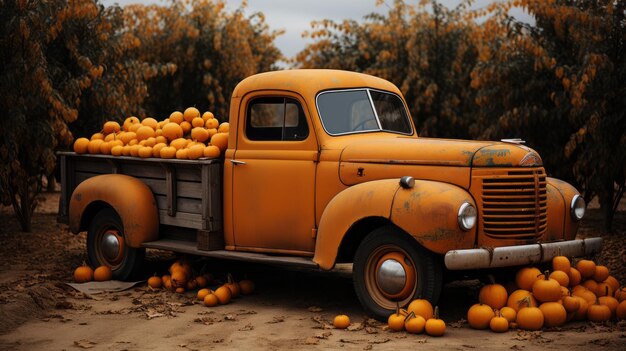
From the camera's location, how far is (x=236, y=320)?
23.4ft

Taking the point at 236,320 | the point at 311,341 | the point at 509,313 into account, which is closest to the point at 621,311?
the point at 509,313

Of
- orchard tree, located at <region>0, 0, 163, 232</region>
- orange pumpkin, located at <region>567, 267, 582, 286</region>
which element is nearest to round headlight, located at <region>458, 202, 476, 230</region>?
orange pumpkin, located at <region>567, 267, 582, 286</region>

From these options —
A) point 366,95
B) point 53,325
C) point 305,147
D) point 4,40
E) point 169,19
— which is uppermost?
point 169,19

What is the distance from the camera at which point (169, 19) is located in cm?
2289

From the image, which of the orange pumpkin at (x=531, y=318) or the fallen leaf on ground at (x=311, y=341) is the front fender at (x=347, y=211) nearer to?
the fallen leaf on ground at (x=311, y=341)

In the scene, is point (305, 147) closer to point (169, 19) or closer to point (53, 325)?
point (53, 325)

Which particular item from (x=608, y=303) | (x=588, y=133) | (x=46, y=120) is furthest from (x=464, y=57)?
(x=608, y=303)

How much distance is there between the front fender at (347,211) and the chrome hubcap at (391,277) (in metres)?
0.42

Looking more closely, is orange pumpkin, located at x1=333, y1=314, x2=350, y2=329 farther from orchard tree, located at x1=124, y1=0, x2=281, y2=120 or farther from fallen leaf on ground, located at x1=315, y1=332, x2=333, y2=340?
orchard tree, located at x1=124, y1=0, x2=281, y2=120

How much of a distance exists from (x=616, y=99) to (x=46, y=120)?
8272 mm

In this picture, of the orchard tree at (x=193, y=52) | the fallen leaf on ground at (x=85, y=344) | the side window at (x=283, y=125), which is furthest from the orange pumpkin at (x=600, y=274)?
the orchard tree at (x=193, y=52)

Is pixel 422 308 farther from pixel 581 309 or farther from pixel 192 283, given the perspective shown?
pixel 192 283

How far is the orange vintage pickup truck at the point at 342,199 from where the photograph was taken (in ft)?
21.9

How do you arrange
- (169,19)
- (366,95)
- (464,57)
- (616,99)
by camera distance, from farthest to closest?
(169,19)
(464,57)
(616,99)
(366,95)
